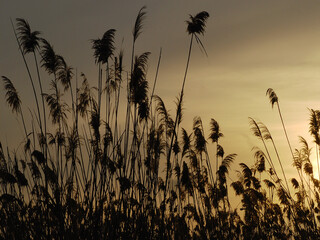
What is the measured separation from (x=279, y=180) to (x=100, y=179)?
6.05 m

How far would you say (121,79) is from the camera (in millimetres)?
7246

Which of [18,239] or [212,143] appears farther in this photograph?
[212,143]

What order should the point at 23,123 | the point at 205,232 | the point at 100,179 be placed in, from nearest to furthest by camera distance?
the point at 100,179 → the point at 23,123 → the point at 205,232

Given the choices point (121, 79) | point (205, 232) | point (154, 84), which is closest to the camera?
point (154, 84)

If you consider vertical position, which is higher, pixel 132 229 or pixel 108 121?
pixel 108 121

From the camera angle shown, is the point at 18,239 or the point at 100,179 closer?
the point at 18,239

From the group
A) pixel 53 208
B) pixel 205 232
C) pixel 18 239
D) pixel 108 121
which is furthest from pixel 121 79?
pixel 205 232

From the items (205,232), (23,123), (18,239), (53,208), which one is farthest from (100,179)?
(205,232)

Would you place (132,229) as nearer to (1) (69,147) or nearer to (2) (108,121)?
(2) (108,121)

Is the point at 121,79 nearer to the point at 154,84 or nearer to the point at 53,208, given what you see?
the point at 154,84

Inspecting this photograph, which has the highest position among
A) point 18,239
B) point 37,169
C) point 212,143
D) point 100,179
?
point 212,143

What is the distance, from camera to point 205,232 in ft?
29.9

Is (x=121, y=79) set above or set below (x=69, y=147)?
above

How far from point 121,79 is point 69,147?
5.34ft
